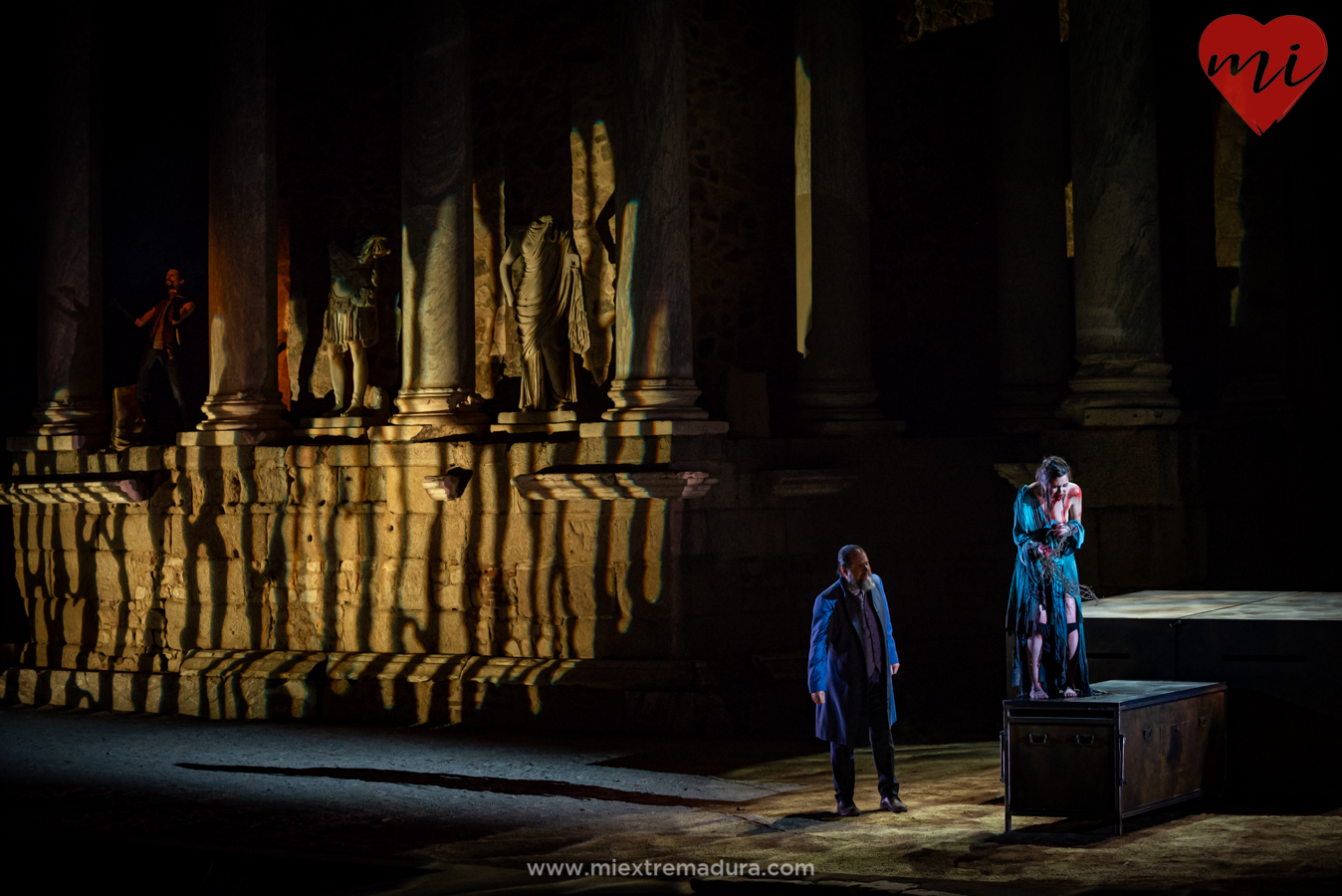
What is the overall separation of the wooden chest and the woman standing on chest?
29cm

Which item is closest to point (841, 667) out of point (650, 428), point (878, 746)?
point (878, 746)

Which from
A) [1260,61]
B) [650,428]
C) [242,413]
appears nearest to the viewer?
[1260,61]

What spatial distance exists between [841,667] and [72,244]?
11.1 m

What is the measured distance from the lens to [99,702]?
1605 cm

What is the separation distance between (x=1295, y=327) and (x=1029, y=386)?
2.76 metres

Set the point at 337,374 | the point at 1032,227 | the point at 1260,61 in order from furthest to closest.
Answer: the point at 337,374
the point at 1032,227
the point at 1260,61

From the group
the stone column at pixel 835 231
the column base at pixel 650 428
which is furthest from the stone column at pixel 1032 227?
the column base at pixel 650 428

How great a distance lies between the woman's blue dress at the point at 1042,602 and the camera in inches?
345

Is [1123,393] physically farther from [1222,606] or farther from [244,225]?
[244,225]

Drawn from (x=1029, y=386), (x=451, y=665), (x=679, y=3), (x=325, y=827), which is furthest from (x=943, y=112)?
(x=325, y=827)

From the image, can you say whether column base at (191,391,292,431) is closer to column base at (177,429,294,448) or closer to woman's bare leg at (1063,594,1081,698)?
column base at (177,429,294,448)

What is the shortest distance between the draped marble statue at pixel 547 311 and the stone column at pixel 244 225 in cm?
281

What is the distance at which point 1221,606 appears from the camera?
9875mm

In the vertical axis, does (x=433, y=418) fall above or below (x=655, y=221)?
below
